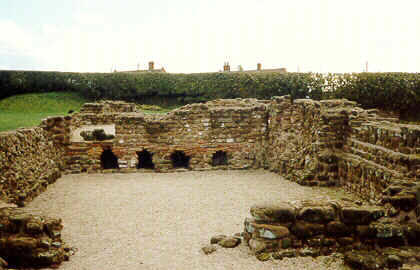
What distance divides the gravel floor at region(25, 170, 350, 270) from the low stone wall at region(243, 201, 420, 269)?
8.3 inches

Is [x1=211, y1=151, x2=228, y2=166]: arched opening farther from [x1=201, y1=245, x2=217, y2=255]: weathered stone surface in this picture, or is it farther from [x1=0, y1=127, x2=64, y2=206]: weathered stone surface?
[x1=201, y1=245, x2=217, y2=255]: weathered stone surface

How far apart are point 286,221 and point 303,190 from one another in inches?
181

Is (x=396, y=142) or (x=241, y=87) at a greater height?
(x=241, y=87)

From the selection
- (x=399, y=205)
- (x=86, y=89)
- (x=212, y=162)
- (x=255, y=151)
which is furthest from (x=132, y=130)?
(x=86, y=89)

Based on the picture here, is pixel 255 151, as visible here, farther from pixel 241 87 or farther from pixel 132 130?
pixel 241 87

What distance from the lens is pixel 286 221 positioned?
18.0 ft

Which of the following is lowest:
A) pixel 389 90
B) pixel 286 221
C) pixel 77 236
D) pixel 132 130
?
pixel 77 236

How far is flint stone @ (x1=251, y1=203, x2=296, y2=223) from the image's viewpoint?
17.9 ft

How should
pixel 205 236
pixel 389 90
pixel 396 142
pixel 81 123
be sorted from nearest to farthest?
pixel 205 236
pixel 396 142
pixel 81 123
pixel 389 90

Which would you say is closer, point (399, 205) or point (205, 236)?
point (399, 205)

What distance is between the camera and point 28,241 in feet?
18.4

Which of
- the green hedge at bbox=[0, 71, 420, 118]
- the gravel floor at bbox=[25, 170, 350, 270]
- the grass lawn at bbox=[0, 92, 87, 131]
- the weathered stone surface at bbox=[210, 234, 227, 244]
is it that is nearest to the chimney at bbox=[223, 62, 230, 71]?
the green hedge at bbox=[0, 71, 420, 118]

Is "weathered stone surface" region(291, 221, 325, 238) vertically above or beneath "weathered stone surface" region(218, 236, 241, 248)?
→ above

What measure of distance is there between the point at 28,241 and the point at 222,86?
66.5 feet
